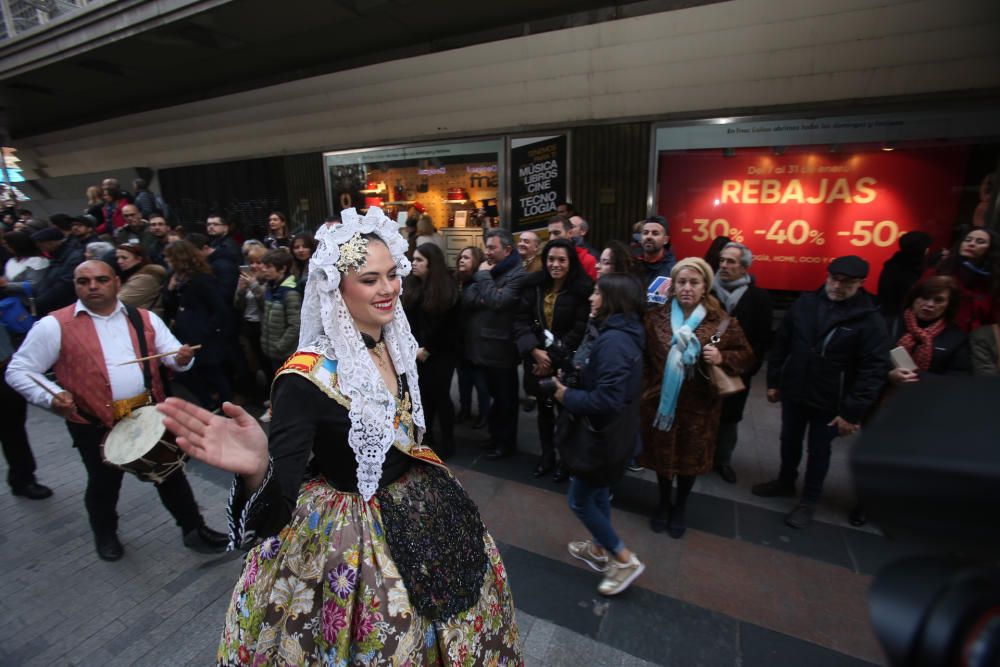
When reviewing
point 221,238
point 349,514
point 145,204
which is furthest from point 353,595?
point 145,204

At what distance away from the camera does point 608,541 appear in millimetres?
2891

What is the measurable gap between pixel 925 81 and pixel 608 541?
6.39 m

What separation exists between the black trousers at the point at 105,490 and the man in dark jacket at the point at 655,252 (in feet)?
12.9

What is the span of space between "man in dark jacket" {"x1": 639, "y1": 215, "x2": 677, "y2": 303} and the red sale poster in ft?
10.2

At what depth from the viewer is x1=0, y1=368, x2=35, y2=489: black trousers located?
3949 millimetres

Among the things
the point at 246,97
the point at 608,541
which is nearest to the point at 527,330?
the point at 608,541

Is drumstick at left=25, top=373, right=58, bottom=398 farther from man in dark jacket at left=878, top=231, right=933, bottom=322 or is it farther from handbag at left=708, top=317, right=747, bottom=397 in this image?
man in dark jacket at left=878, top=231, right=933, bottom=322

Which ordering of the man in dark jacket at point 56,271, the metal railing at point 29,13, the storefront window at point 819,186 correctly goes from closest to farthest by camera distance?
the man in dark jacket at point 56,271 < the storefront window at point 819,186 < the metal railing at point 29,13

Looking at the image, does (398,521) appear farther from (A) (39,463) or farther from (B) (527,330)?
(A) (39,463)

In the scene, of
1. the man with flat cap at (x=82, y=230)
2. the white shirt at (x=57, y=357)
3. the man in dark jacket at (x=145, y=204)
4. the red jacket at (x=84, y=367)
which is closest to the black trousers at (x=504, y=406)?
the white shirt at (x=57, y=357)

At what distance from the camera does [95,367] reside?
2.98 meters

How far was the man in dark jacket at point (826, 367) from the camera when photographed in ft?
10.6

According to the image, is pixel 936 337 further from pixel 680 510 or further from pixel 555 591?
pixel 555 591

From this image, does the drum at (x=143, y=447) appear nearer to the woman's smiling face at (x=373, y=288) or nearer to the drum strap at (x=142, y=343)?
the drum strap at (x=142, y=343)
